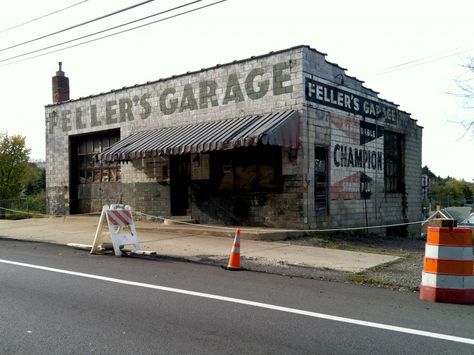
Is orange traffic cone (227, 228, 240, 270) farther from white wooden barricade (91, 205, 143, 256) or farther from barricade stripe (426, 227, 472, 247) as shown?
barricade stripe (426, 227, 472, 247)

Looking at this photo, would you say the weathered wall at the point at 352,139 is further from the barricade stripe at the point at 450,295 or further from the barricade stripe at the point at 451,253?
the barricade stripe at the point at 450,295

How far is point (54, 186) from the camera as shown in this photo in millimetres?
23047

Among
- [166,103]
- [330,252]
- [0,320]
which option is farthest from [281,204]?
[0,320]

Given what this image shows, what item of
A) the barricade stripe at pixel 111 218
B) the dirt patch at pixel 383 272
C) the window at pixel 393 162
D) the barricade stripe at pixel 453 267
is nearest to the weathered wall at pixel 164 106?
the dirt patch at pixel 383 272

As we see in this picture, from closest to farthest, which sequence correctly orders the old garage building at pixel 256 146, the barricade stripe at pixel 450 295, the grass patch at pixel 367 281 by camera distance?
the barricade stripe at pixel 450 295 < the grass patch at pixel 367 281 < the old garage building at pixel 256 146

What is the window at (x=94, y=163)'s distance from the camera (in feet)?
69.0

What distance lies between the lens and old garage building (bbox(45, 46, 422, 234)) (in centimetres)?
1468

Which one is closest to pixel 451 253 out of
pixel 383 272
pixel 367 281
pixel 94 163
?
pixel 367 281

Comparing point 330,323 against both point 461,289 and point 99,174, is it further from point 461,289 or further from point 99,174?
point 99,174

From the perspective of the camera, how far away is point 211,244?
12.7 meters

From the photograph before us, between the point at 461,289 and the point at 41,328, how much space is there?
5606mm

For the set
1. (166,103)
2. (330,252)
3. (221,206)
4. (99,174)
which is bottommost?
(330,252)

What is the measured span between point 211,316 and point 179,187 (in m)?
12.6

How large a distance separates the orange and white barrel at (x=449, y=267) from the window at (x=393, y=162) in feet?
43.6
